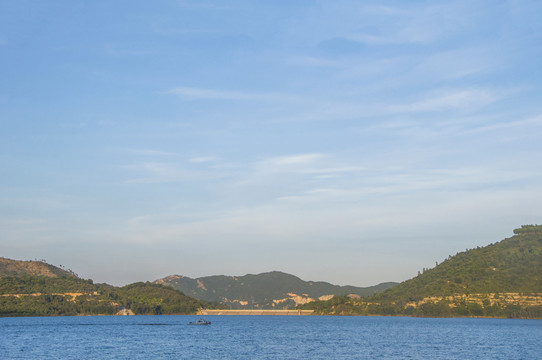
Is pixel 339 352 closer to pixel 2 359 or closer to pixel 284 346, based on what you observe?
pixel 284 346

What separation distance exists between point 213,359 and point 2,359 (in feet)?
131

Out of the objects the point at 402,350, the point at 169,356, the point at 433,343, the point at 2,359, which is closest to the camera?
the point at 2,359

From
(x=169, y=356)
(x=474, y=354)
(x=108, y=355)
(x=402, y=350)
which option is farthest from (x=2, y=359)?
(x=474, y=354)

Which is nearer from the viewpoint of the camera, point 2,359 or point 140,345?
point 2,359

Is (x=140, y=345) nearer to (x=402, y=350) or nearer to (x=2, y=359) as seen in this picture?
(x=2, y=359)

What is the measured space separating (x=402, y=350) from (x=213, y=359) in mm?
44393

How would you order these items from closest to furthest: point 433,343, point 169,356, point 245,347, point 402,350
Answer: point 169,356 → point 402,350 → point 245,347 → point 433,343

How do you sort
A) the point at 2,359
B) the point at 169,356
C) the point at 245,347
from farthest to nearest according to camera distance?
the point at 245,347
the point at 169,356
the point at 2,359

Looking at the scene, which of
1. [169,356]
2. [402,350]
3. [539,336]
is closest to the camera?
[169,356]

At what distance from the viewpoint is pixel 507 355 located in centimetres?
12144

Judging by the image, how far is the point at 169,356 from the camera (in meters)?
117

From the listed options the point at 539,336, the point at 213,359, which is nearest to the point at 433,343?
the point at 539,336

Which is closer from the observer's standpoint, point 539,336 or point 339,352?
point 339,352

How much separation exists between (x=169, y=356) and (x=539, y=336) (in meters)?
118
